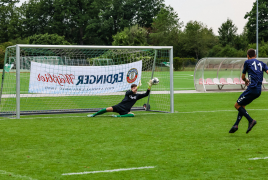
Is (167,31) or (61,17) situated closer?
(167,31)

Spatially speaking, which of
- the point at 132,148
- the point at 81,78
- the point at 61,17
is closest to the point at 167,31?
the point at 61,17

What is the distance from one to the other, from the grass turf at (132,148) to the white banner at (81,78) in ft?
5.20

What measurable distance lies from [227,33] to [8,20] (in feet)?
176

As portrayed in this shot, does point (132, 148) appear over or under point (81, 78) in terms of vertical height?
under

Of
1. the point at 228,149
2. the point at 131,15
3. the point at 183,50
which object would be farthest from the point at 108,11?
the point at 228,149

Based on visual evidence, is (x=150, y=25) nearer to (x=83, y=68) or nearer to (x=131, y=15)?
(x=131, y=15)

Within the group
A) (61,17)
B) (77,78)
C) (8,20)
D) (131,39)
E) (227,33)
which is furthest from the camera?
(8,20)

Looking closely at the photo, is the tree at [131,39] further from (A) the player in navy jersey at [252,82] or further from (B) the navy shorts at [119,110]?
(A) the player in navy jersey at [252,82]

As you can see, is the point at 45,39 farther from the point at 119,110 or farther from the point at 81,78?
the point at 119,110

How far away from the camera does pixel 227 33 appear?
240ft

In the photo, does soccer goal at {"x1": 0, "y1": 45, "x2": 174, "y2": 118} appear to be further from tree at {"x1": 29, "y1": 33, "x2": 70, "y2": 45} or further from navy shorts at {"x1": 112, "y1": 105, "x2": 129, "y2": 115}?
tree at {"x1": 29, "y1": 33, "x2": 70, "y2": 45}

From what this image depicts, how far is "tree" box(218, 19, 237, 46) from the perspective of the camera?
2852 inches

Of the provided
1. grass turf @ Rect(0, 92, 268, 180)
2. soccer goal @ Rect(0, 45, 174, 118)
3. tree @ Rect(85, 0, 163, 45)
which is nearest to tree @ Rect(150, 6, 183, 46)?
tree @ Rect(85, 0, 163, 45)

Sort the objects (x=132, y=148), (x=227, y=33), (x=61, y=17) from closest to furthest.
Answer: (x=132, y=148) → (x=227, y=33) → (x=61, y=17)
